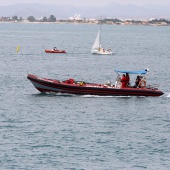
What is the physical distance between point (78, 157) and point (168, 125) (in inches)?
507

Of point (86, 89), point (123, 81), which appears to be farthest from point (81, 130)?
point (123, 81)

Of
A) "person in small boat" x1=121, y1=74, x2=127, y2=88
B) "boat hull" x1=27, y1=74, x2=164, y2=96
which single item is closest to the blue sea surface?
"boat hull" x1=27, y1=74, x2=164, y2=96

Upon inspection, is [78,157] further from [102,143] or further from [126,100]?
[126,100]

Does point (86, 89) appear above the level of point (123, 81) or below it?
below

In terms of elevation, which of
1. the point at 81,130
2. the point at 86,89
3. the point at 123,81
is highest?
the point at 123,81

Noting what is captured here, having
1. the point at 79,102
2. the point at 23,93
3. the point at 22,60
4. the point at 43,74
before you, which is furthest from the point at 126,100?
the point at 22,60

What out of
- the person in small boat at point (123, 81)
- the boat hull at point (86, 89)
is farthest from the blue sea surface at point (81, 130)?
the person in small boat at point (123, 81)

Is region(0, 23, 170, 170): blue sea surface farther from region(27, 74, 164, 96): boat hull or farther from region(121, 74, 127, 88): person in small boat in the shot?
region(121, 74, 127, 88): person in small boat

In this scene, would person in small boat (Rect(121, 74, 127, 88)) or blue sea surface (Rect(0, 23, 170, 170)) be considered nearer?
blue sea surface (Rect(0, 23, 170, 170))

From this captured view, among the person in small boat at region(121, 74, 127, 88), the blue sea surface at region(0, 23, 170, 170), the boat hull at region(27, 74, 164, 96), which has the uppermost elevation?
the person in small boat at region(121, 74, 127, 88)

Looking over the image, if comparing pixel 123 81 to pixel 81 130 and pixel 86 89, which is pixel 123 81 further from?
pixel 81 130

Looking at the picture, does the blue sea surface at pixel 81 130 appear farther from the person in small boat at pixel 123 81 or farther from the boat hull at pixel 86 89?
the person in small boat at pixel 123 81

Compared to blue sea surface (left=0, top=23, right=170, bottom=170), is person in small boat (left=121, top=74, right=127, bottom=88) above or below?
above

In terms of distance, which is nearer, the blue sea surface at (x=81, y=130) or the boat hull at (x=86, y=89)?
the blue sea surface at (x=81, y=130)
